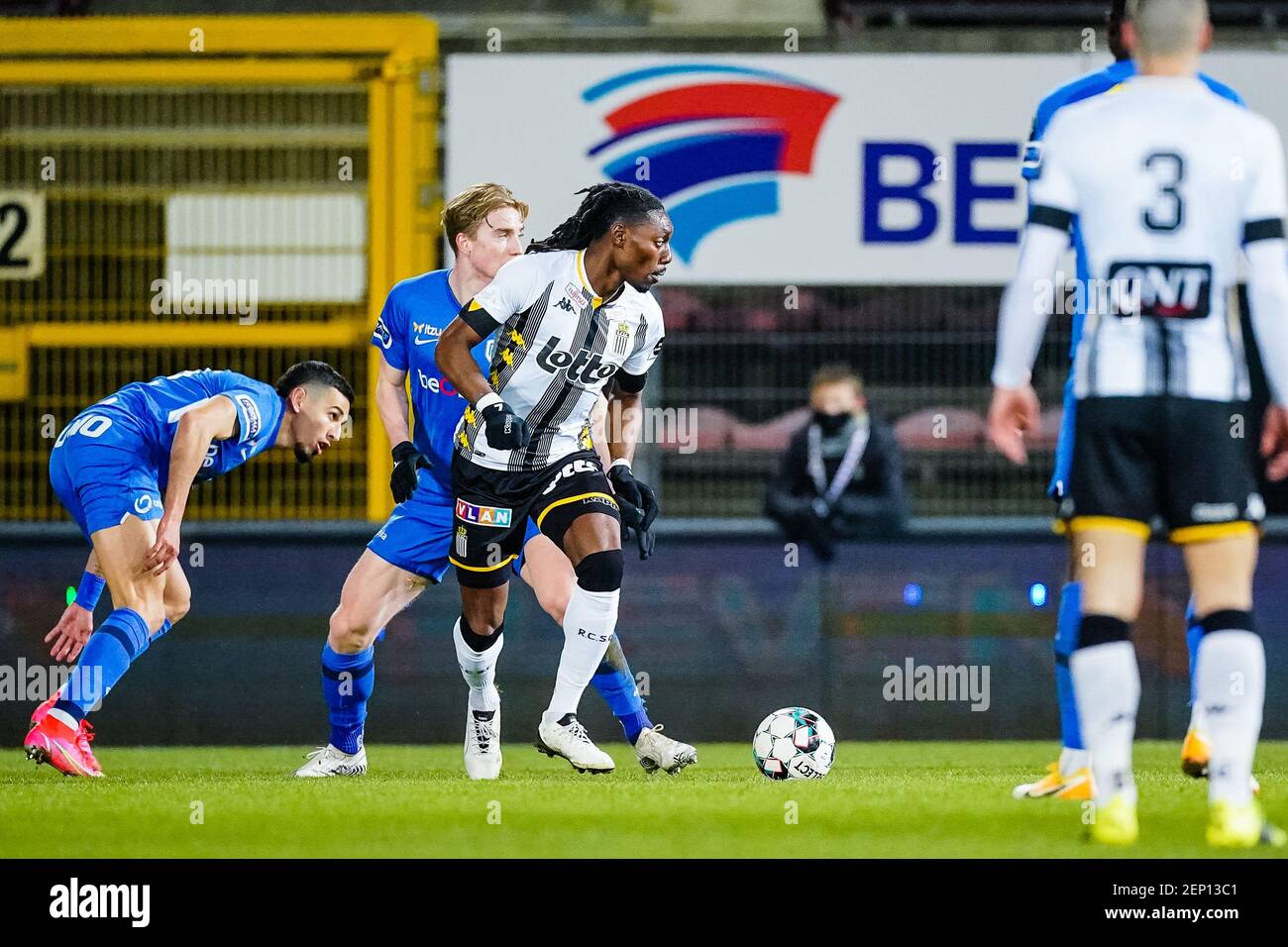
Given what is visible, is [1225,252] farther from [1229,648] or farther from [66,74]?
[66,74]

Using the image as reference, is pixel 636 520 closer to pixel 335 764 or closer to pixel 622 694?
pixel 622 694

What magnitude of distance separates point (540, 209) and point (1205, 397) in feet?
17.7

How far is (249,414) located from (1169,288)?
133 inches

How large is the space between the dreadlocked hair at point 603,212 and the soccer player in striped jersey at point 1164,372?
1.74m

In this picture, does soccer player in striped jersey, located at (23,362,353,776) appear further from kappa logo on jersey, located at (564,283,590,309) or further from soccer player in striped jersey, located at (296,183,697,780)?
kappa logo on jersey, located at (564,283,590,309)

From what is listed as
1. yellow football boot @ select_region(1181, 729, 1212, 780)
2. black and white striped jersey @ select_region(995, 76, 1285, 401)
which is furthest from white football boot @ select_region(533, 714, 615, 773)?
black and white striped jersey @ select_region(995, 76, 1285, 401)

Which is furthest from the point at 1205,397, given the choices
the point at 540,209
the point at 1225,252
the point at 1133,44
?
the point at 540,209

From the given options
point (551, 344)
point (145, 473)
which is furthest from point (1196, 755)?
point (145, 473)

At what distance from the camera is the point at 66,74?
8.99 meters

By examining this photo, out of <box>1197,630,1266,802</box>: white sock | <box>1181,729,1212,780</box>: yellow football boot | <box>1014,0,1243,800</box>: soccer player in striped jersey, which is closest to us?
<box>1197,630,1266,802</box>: white sock

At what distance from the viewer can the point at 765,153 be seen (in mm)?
9203

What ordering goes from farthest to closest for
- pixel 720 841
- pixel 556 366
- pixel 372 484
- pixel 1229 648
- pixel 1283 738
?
pixel 372 484 < pixel 1283 738 < pixel 556 366 < pixel 720 841 < pixel 1229 648

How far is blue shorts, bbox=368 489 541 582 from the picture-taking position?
6.33 meters
